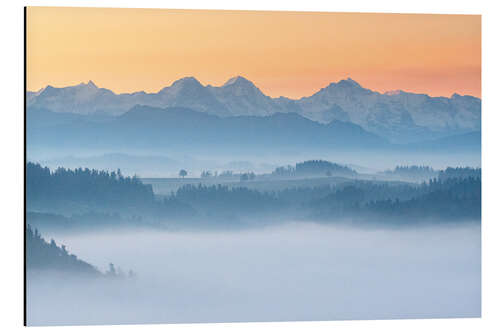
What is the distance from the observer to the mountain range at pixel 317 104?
19.0 feet

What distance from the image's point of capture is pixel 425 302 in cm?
595

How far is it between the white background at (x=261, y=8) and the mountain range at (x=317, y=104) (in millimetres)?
184

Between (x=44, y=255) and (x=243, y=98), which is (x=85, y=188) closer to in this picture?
(x=44, y=255)

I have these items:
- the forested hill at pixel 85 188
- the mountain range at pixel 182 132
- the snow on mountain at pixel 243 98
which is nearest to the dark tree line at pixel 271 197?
the forested hill at pixel 85 188

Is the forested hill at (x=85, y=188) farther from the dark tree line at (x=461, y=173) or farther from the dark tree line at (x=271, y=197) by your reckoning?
the dark tree line at (x=461, y=173)

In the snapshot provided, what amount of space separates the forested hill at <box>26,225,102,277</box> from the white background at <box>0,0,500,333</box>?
0.23 ft

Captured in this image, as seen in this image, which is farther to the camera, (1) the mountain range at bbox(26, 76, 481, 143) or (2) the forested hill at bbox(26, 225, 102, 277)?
(1) the mountain range at bbox(26, 76, 481, 143)

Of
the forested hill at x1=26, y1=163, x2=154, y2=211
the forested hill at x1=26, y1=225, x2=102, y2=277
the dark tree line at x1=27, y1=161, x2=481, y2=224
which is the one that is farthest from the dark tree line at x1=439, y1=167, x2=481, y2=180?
the forested hill at x1=26, y1=225, x2=102, y2=277

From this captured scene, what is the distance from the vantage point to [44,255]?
5648 mm

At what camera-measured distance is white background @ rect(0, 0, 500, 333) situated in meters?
5.62

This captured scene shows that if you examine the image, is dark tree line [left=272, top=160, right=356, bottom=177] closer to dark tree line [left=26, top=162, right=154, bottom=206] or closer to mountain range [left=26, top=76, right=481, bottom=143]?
mountain range [left=26, top=76, right=481, bottom=143]

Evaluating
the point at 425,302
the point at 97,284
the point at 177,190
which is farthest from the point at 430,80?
the point at 97,284

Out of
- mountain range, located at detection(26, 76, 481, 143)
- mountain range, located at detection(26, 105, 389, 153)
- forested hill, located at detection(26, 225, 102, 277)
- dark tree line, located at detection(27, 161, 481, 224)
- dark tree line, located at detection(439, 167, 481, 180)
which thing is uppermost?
mountain range, located at detection(26, 76, 481, 143)
